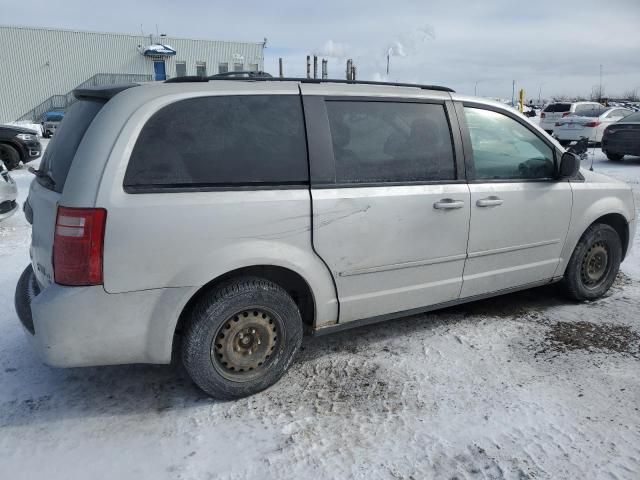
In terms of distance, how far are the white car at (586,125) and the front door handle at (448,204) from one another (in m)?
15.1

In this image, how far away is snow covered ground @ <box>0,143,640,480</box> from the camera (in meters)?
2.40

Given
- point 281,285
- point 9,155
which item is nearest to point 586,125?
point 9,155

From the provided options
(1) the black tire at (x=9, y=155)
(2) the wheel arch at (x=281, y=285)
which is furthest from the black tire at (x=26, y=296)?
(1) the black tire at (x=9, y=155)

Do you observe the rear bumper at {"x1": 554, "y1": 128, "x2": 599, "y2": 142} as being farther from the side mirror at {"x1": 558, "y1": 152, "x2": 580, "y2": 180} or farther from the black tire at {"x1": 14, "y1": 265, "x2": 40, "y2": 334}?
the black tire at {"x1": 14, "y1": 265, "x2": 40, "y2": 334}

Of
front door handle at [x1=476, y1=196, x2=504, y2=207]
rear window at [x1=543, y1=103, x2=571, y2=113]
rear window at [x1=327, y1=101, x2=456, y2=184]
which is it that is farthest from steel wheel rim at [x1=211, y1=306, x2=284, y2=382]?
rear window at [x1=543, y1=103, x2=571, y2=113]

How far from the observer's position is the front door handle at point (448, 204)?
333 cm

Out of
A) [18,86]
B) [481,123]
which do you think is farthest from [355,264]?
[18,86]

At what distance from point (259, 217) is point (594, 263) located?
10.2 feet

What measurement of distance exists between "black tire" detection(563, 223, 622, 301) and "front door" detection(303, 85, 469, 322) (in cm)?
129

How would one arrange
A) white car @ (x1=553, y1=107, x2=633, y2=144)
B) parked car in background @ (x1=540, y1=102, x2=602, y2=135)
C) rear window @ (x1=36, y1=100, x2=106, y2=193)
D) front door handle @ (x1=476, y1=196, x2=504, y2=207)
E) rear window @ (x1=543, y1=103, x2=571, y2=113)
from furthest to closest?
rear window @ (x1=543, y1=103, x2=571, y2=113), parked car in background @ (x1=540, y1=102, x2=602, y2=135), white car @ (x1=553, y1=107, x2=633, y2=144), front door handle @ (x1=476, y1=196, x2=504, y2=207), rear window @ (x1=36, y1=100, x2=106, y2=193)

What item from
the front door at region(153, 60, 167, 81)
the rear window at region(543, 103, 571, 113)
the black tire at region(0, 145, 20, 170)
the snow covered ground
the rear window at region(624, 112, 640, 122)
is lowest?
the snow covered ground

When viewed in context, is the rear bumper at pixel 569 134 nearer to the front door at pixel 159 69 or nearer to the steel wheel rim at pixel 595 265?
the steel wheel rim at pixel 595 265

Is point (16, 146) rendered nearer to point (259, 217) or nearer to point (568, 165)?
point (259, 217)

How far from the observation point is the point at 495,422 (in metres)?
2.71
